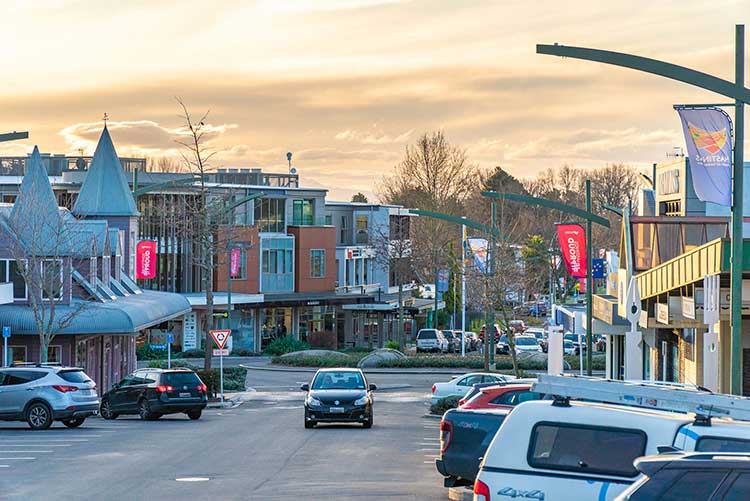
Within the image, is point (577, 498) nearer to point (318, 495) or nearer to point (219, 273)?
point (318, 495)

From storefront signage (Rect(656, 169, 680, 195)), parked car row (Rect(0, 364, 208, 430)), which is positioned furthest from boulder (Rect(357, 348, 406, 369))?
parked car row (Rect(0, 364, 208, 430))

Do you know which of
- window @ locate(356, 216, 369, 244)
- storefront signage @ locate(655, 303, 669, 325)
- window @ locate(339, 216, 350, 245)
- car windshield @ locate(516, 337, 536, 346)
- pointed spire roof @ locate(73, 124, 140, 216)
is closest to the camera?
storefront signage @ locate(655, 303, 669, 325)

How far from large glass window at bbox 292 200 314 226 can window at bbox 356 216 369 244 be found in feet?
31.6

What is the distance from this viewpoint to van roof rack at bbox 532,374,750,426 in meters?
11.4

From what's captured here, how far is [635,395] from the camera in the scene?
11.6m

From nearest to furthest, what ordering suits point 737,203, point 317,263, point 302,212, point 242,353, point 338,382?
point 737,203 < point 338,382 < point 242,353 < point 317,263 < point 302,212

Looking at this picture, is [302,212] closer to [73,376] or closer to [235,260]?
[235,260]

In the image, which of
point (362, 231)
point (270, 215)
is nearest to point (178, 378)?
point (270, 215)

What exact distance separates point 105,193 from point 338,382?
26979mm

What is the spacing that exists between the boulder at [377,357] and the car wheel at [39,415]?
33.4m

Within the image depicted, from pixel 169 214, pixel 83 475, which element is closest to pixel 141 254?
pixel 169 214

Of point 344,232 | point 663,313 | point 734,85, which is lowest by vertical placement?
point 663,313

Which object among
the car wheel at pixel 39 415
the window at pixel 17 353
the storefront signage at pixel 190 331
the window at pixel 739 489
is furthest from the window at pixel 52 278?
the window at pixel 739 489

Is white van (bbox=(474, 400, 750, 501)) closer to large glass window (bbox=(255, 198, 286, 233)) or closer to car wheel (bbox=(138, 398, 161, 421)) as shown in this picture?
car wheel (bbox=(138, 398, 161, 421))
